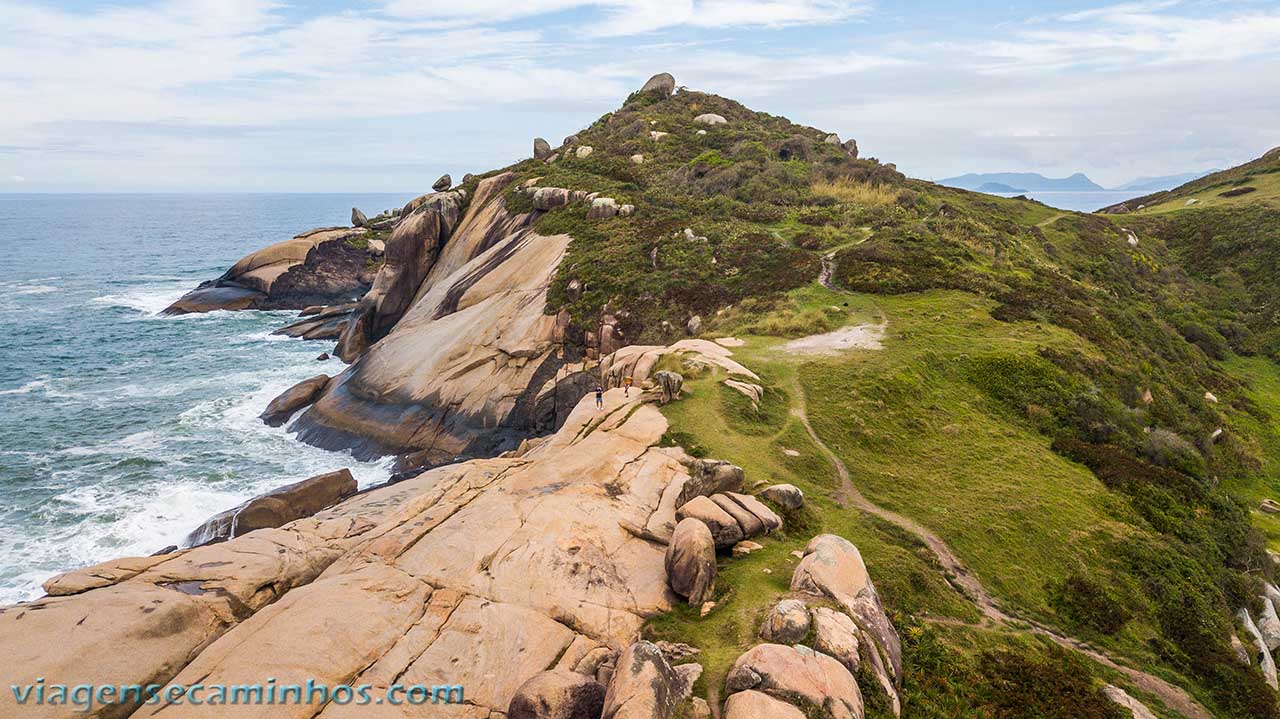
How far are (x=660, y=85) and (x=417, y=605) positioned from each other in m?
104

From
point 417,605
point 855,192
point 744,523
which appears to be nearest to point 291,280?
point 855,192

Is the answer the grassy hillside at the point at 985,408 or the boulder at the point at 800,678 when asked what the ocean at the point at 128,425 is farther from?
the boulder at the point at 800,678

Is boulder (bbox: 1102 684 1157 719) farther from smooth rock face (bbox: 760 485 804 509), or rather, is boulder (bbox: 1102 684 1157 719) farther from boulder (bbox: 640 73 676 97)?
boulder (bbox: 640 73 676 97)

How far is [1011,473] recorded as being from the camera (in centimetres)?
2242

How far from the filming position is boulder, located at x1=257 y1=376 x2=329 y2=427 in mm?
46656

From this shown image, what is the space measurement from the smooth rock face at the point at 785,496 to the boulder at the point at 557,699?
904 centimetres

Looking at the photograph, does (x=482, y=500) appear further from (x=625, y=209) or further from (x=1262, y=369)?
(x=1262, y=369)

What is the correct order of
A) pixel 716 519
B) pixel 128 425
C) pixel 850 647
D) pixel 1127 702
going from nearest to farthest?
pixel 850 647, pixel 1127 702, pixel 716 519, pixel 128 425

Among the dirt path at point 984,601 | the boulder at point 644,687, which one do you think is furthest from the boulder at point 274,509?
the dirt path at point 984,601

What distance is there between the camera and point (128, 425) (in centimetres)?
4562

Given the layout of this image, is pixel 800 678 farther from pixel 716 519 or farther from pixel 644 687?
pixel 716 519

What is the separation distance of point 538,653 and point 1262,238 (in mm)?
83740

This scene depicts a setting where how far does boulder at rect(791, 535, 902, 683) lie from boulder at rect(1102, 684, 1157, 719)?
462 cm

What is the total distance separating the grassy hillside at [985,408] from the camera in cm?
1560
